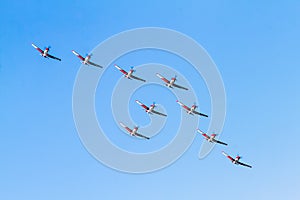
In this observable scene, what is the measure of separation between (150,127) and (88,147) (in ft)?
62.2

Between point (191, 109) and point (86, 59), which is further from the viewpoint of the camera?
point (191, 109)

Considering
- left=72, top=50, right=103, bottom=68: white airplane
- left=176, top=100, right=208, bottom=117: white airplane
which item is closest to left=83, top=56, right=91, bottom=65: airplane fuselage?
left=72, top=50, right=103, bottom=68: white airplane

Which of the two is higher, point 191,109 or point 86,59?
point 191,109

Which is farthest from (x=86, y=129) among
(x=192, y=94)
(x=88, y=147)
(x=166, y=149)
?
(x=192, y=94)

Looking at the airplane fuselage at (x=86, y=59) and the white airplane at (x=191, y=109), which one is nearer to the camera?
the airplane fuselage at (x=86, y=59)

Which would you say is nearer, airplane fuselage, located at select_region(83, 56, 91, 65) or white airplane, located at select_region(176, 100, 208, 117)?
airplane fuselage, located at select_region(83, 56, 91, 65)

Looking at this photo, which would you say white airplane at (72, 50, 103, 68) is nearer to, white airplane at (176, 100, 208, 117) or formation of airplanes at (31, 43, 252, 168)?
formation of airplanes at (31, 43, 252, 168)

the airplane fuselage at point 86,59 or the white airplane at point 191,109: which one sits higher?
the white airplane at point 191,109

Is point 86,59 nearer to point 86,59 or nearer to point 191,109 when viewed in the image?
point 86,59

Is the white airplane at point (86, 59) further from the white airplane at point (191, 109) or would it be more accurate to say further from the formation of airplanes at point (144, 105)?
the white airplane at point (191, 109)

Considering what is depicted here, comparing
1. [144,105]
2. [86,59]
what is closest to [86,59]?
[86,59]

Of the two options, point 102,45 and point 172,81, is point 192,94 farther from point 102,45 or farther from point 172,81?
point 102,45

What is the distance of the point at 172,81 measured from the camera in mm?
110562

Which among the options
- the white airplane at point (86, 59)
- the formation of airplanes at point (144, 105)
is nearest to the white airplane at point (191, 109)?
the formation of airplanes at point (144, 105)
